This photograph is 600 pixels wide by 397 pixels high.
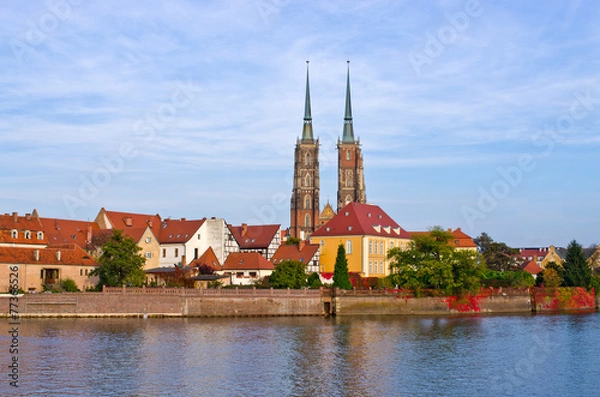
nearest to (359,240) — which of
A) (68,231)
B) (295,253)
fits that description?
(295,253)

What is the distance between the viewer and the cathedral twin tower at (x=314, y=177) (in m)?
171

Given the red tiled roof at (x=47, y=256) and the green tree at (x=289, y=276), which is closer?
the red tiled roof at (x=47, y=256)

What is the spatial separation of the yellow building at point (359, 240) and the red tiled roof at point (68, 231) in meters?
28.0

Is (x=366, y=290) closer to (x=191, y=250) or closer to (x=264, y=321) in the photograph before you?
(x=264, y=321)

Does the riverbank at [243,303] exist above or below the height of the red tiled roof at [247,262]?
below

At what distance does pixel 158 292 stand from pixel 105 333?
1570 centimetres

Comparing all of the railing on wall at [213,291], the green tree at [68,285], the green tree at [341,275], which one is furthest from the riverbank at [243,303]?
the green tree at [68,285]

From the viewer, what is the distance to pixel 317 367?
4291 centimetres

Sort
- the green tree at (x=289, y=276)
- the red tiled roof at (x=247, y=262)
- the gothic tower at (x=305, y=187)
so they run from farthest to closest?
1. the gothic tower at (x=305, y=187)
2. the red tiled roof at (x=247, y=262)
3. the green tree at (x=289, y=276)

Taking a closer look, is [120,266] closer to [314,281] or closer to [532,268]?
[314,281]

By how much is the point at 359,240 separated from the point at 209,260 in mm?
18390

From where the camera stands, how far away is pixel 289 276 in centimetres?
8356

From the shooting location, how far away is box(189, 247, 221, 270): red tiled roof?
95938mm
